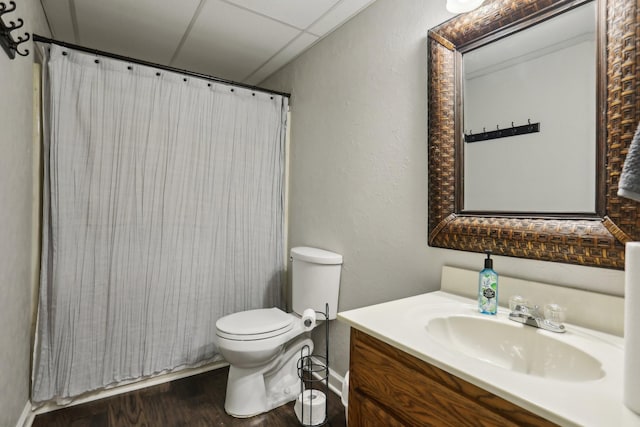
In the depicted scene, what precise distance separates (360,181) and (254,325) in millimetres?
971

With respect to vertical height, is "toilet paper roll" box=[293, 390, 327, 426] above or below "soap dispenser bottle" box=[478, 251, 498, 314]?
below

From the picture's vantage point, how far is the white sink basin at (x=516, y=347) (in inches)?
31.9

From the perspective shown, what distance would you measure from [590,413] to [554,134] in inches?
32.4

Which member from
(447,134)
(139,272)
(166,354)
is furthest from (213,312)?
(447,134)

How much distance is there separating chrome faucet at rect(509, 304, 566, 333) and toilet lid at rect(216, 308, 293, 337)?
3.80ft

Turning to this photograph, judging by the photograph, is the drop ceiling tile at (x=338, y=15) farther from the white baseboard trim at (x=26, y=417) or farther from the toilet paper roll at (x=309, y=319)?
the white baseboard trim at (x=26, y=417)

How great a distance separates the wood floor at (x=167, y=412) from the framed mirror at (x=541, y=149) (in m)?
1.21

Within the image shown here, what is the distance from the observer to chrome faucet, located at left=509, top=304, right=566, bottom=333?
0.91 metres

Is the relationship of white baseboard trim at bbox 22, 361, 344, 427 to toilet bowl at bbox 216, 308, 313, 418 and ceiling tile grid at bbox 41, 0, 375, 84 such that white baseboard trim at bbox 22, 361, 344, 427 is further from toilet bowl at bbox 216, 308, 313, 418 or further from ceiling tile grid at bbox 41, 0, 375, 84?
ceiling tile grid at bbox 41, 0, 375, 84

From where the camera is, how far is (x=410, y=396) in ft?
2.66

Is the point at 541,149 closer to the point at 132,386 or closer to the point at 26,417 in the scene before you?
the point at 132,386

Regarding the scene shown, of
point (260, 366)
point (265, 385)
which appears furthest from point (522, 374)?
point (265, 385)

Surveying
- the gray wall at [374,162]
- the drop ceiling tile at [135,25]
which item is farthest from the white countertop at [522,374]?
the drop ceiling tile at [135,25]

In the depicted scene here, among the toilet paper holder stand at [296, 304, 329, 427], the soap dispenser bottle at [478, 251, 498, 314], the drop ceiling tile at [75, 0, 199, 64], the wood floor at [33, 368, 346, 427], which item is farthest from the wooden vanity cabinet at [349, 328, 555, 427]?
the drop ceiling tile at [75, 0, 199, 64]
